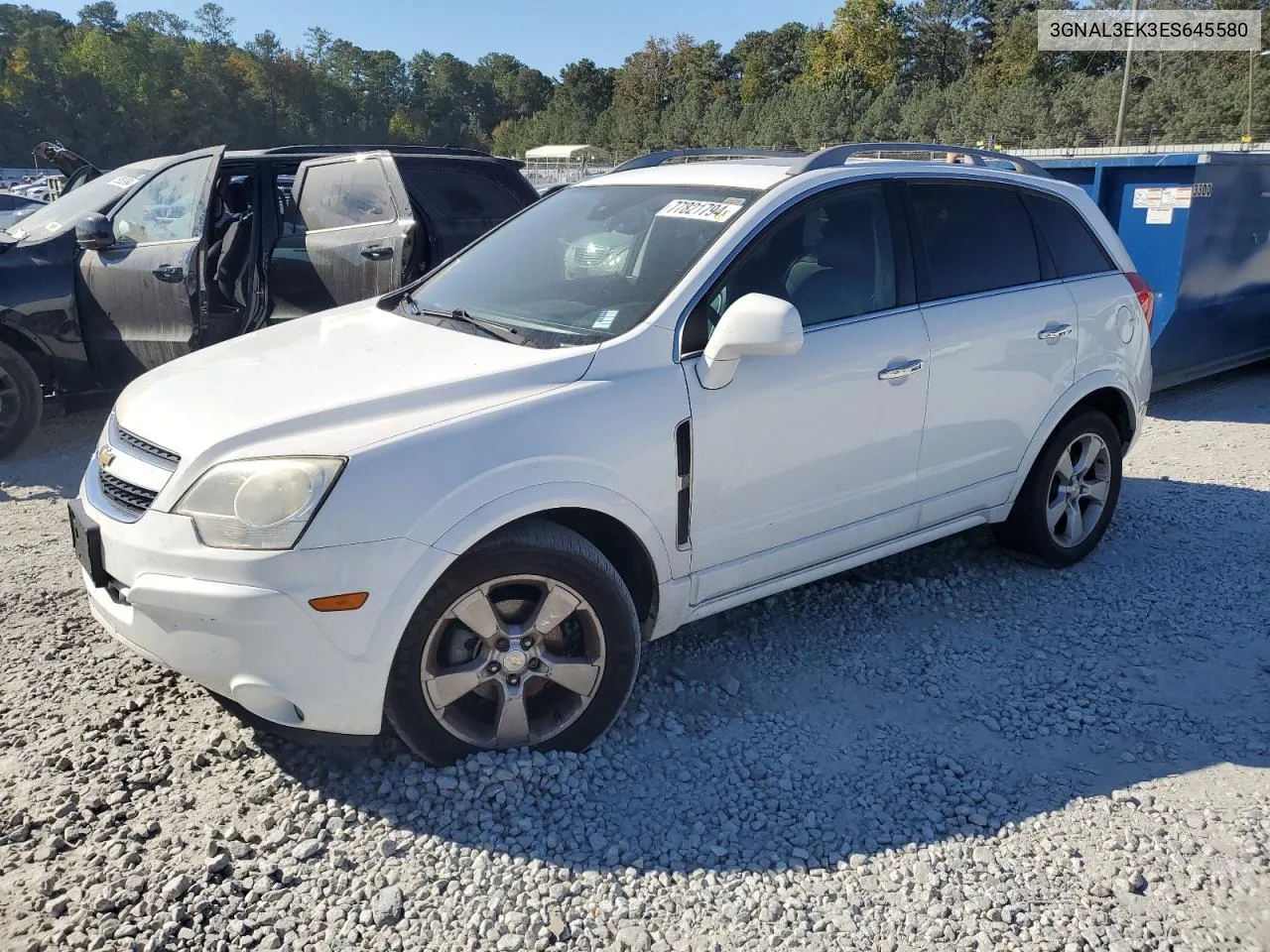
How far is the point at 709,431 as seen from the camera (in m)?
3.13

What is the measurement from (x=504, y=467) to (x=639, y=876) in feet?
3.82

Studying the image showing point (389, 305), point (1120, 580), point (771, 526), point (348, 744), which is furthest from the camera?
point (1120, 580)

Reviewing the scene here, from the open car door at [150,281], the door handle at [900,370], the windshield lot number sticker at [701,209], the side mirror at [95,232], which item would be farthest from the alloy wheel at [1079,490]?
the side mirror at [95,232]

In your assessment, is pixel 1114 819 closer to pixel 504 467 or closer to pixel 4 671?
pixel 504 467

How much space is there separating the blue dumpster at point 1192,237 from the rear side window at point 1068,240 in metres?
3.81

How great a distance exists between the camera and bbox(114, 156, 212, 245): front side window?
6.37 meters

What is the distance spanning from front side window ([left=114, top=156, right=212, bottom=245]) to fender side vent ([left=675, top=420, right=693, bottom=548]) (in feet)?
14.8

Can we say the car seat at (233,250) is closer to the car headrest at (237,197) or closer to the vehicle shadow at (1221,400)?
the car headrest at (237,197)

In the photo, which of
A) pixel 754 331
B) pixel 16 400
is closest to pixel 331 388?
pixel 754 331

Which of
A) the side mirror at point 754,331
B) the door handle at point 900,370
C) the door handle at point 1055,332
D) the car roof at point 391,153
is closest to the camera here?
the side mirror at point 754,331

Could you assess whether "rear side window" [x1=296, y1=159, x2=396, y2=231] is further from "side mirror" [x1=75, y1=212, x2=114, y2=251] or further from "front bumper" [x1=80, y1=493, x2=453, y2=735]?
"front bumper" [x1=80, y1=493, x2=453, y2=735]

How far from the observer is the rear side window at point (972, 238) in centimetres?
391

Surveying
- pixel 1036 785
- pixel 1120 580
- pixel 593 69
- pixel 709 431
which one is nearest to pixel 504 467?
pixel 709 431

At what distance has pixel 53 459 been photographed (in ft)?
20.7
